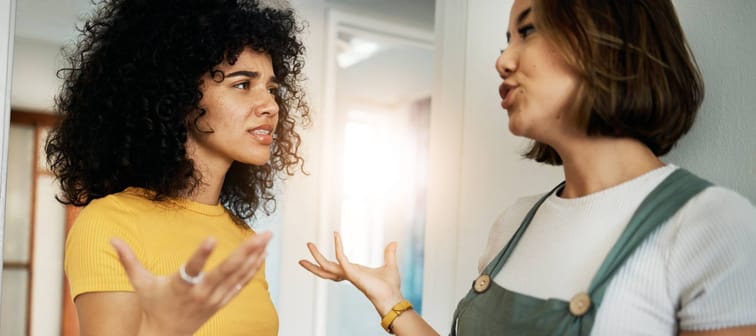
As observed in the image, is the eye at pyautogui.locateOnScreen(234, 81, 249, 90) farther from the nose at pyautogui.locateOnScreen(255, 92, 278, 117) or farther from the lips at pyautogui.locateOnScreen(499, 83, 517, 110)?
the lips at pyautogui.locateOnScreen(499, 83, 517, 110)

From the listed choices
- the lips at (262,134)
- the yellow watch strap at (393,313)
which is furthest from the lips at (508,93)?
the lips at (262,134)

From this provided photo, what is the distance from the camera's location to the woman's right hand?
131cm

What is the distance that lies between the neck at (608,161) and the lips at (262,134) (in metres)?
0.66

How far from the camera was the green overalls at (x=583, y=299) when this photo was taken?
2.97 ft

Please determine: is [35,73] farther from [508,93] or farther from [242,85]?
[508,93]

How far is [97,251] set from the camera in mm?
1117

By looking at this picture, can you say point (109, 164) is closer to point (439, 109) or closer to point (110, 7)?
point (110, 7)

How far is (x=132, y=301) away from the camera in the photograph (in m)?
1.10

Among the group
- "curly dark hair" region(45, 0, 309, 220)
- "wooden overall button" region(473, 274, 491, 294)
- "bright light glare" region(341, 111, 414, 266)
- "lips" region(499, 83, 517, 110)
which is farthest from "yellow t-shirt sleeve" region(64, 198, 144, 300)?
"bright light glare" region(341, 111, 414, 266)

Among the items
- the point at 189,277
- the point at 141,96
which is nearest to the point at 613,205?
the point at 189,277

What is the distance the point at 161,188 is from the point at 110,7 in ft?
1.52

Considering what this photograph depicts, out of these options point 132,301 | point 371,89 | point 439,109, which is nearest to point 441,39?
point 439,109

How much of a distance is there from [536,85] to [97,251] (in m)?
0.80

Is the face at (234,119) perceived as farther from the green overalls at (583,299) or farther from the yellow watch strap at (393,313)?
the green overalls at (583,299)
